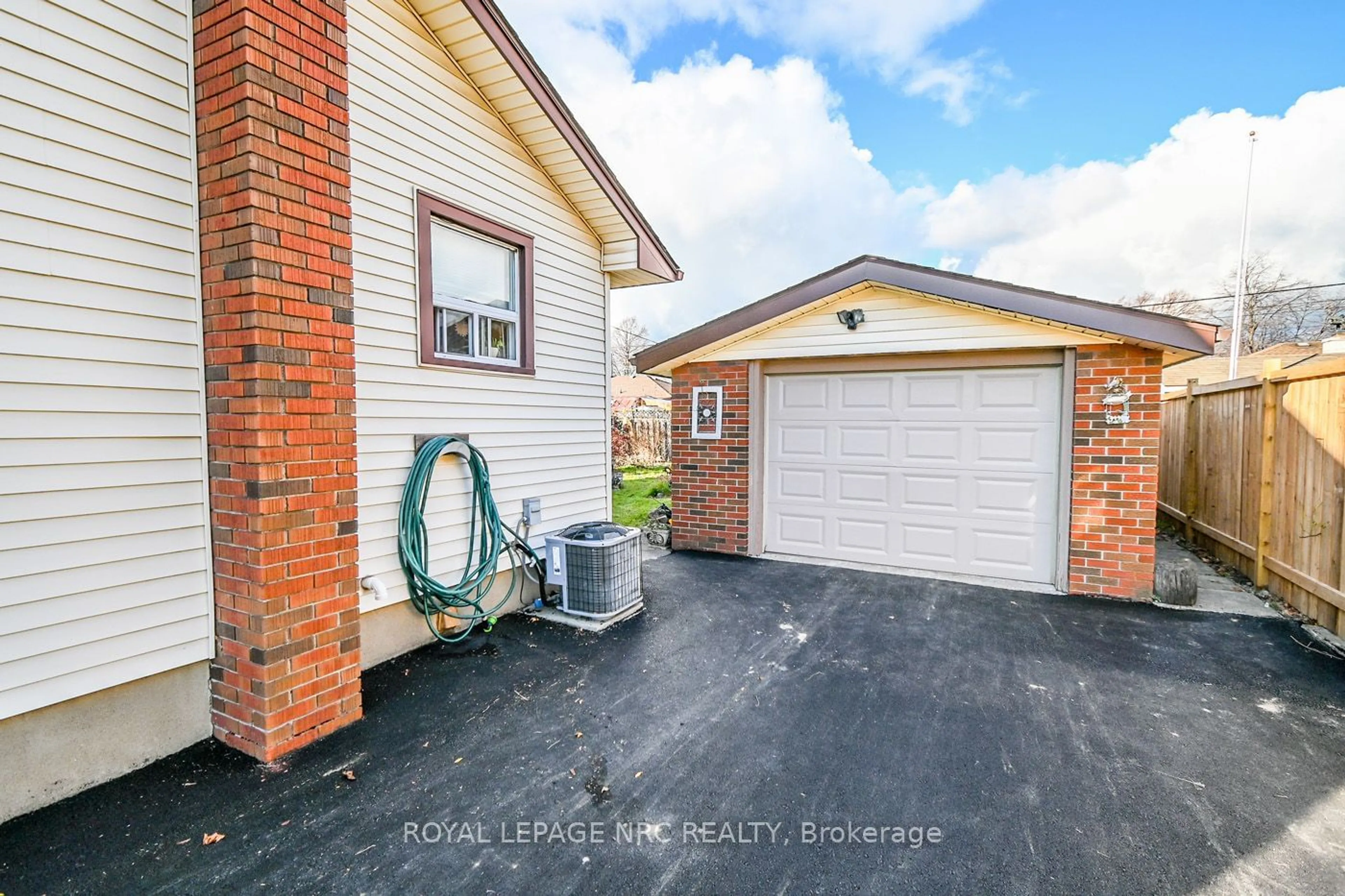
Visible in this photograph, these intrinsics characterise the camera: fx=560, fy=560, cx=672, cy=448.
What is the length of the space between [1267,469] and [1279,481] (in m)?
0.23

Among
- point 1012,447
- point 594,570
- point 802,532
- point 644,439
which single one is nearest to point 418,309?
point 594,570

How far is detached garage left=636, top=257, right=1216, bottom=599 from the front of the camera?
4.87 m

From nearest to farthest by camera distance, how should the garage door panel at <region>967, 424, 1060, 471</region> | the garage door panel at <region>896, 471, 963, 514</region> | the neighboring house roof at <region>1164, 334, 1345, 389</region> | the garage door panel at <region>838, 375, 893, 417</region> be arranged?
the garage door panel at <region>967, 424, 1060, 471</region>
the garage door panel at <region>896, 471, 963, 514</region>
the garage door panel at <region>838, 375, 893, 417</region>
the neighboring house roof at <region>1164, 334, 1345, 389</region>

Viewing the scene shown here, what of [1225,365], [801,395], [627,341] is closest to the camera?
[801,395]

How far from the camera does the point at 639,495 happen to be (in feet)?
34.7

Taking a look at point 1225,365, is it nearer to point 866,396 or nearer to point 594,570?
point 866,396

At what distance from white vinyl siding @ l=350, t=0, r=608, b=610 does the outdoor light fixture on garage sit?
2591mm

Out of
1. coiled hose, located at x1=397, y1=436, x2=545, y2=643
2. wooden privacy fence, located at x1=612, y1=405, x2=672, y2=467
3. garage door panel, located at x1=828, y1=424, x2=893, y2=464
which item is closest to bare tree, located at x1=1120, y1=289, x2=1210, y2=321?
wooden privacy fence, located at x1=612, y1=405, x2=672, y2=467

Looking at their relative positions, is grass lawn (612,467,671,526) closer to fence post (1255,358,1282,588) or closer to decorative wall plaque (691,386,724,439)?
decorative wall plaque (691,386,724,439)

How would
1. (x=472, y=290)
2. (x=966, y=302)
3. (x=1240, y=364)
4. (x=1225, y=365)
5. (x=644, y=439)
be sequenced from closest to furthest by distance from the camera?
(x=472, y=290)
(x=966, y=302)
(x=644, y=439)
(x=1240, y=364)
(x=1225, y=365)

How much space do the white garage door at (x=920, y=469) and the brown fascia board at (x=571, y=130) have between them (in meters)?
1.92

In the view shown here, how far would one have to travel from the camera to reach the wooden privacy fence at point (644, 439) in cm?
1605

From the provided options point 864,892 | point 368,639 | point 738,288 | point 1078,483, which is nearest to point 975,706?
point 864,892

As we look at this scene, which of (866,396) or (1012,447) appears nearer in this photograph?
(1012,447)
